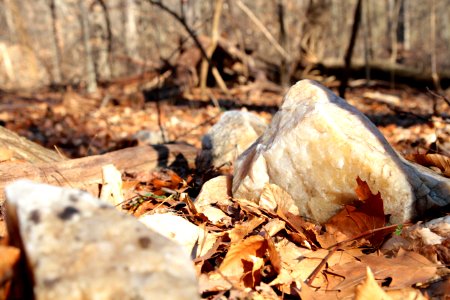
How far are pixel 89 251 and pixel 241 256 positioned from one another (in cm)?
68

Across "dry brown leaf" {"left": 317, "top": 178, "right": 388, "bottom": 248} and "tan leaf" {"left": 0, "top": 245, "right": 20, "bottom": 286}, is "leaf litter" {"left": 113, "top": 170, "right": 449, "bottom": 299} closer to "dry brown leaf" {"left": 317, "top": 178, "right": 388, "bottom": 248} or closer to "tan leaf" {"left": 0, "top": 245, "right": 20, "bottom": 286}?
"dry brown leaf" {"left": 317, "top": 178, "right": 388, "bottom": 248}

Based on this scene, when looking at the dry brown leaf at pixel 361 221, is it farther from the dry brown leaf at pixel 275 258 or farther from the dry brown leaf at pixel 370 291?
the dry brown leaf at pixel 370 291

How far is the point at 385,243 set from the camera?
5.79 ft

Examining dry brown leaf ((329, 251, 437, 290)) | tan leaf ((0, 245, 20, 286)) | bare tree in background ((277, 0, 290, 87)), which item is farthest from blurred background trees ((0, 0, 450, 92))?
tan leaf ((0, 245, 20, 286))

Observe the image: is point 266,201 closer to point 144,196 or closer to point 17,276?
point 144,196

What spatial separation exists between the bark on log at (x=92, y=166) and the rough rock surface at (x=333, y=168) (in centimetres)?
109

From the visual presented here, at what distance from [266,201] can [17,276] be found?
1213 mm

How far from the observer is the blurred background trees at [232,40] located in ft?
32.6

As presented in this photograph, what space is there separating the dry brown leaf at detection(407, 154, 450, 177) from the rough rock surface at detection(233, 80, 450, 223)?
1.11 ft

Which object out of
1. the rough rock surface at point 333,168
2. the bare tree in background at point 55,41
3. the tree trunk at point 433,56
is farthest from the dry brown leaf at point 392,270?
the bare tree in background at point 55,41

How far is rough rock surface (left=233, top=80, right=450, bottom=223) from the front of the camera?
6.30 ft

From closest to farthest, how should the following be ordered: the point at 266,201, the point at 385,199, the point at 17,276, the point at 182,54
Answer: the point at 17,276, the point at 385,199, the point at 266,201, the point at 182,54

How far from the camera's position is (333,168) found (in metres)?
1.97

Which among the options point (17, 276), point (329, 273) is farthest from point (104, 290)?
point (329, 273)
